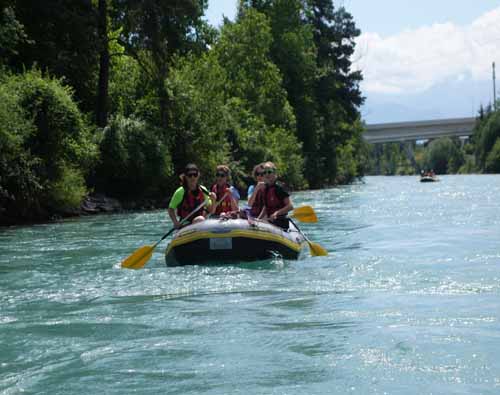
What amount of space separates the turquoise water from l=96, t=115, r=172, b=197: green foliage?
12393 millimetres

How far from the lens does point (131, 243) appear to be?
45.3 feet

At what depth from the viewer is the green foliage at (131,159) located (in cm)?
2425

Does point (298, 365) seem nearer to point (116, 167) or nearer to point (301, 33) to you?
point (116, 167)

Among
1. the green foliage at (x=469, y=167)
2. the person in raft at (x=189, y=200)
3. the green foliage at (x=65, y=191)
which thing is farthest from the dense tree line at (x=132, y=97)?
the green foliage at (x=469, y=167)

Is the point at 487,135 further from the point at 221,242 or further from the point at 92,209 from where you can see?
the point at 221,242

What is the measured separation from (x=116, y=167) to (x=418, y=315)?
746 inches

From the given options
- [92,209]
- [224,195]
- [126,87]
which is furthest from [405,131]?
[224,195]

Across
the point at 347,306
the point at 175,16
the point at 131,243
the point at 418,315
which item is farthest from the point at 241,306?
the point at 175,16

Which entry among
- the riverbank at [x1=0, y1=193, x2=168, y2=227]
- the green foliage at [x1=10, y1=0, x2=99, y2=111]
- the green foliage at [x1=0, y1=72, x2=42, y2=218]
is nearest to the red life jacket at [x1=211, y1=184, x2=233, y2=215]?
the green foliage at [x1=0, y1=72, x2=42, y2=218]

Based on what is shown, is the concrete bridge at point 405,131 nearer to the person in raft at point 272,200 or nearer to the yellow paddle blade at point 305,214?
the yellow paddle blade at point 305,214

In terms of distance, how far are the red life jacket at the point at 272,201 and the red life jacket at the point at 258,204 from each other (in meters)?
0.07

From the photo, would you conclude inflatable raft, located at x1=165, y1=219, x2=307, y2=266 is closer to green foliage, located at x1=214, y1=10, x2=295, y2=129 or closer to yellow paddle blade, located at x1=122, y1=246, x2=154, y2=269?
yellow paddle blade, located at x1=122, y1=246, x2=154, y2=269

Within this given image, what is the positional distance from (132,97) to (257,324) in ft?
74.1

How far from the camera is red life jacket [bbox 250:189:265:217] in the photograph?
11272 millimetres
